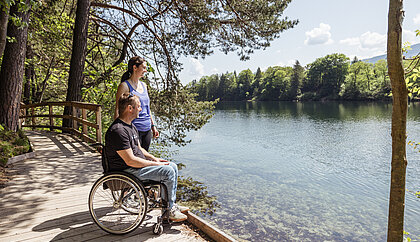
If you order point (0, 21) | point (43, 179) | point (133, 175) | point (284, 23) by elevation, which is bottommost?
point (43, 179)

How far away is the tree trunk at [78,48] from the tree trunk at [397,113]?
24.8 feet

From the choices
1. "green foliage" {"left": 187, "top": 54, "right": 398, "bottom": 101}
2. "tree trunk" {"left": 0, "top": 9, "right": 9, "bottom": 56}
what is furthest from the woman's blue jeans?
"green foliage" {"left": 187, "top": 54, "right": 398, "bottom": 101}

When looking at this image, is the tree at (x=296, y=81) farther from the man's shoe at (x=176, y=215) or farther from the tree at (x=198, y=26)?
the man's shoe at (x=176, y=215)

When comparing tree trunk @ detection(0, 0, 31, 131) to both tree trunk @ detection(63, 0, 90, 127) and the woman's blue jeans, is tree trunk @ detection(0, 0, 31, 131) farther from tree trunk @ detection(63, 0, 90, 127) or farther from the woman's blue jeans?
the woman's blue jeans

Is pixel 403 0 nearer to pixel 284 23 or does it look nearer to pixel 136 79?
pixel 136 79

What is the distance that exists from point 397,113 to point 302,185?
9404 mm

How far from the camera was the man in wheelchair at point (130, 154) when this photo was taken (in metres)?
2.44

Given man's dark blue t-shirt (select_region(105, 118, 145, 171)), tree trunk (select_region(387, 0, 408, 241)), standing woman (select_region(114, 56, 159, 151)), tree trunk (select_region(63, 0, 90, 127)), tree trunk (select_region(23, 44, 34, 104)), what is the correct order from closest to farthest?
tree trunk (select_region(387, 0, 408, 241))
man's dark blue t-shirt (select_region(105, 118, 145, 171))
standing woman (select_region(114, 56, 159, 151))
tree trunk (select_region(63, 0, 90, 127))
tree trunk (select_region(23, 44, 34, 104))

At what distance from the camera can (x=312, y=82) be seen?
75.2 meters

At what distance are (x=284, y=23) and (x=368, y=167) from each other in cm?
851

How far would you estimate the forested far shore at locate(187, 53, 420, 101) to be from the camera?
60.4 meters

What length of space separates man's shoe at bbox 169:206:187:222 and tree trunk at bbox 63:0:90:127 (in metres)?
6.27

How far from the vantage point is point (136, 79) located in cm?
312

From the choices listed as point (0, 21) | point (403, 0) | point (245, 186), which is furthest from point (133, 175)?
point (245, 186)
